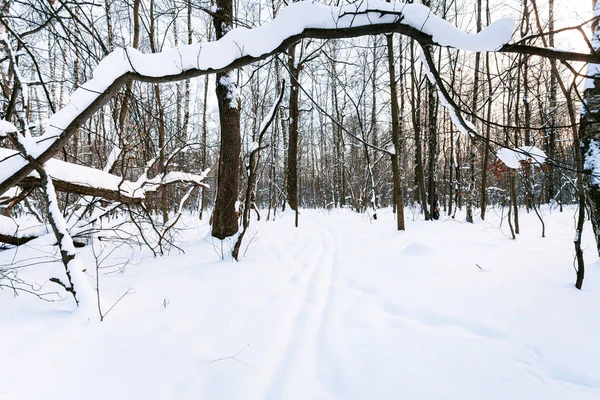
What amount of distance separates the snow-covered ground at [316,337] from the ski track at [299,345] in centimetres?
1

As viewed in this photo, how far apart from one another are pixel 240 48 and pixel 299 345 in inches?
91.2

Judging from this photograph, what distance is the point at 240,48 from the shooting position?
2.09 metres

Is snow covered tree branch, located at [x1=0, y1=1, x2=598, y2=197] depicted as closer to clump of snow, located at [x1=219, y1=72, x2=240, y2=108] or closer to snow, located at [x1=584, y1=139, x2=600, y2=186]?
snow, located at [x1=584, y1=139, x2=600, y2=186]

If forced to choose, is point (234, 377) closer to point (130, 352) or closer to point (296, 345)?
point (296, 345)

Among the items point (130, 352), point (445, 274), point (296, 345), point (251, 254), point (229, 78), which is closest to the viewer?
point (130, 352)

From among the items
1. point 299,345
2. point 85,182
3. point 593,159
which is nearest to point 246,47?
point 299,345

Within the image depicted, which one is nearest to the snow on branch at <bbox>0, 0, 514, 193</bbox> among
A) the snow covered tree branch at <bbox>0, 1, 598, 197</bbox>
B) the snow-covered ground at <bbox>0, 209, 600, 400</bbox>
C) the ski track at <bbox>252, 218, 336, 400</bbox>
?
the snow covered tree branch at <bbox>0, 1, 598, 197</bbox>

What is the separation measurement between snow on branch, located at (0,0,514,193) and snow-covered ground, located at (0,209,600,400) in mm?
1457

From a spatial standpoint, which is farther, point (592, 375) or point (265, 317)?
point (265, 317)

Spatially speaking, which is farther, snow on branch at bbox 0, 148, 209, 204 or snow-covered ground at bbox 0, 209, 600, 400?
snow on branch at bbox 0, 148, 209, 204

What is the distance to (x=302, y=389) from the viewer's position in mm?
1496

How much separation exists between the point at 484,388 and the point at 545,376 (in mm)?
379

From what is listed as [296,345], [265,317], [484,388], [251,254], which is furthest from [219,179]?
[484,388]

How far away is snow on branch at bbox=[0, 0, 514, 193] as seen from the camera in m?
1.96
